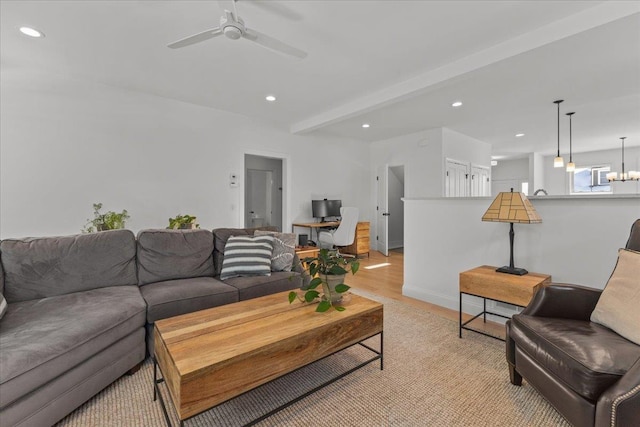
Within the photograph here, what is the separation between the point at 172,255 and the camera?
2596mm

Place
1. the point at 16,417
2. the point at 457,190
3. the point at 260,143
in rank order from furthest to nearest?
the point at 457,190 → the point at 260,143 → the point at 16,417

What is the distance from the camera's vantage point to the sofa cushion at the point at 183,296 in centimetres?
206

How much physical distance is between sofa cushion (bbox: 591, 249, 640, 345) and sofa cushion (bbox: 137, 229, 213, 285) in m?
2.80

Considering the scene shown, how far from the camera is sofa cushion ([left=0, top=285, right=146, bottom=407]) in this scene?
4.24 ft

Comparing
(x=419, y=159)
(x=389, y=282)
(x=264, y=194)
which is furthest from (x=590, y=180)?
(x=264, y=194)

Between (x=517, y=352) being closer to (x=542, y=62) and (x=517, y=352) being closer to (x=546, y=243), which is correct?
(x=546, y=243)

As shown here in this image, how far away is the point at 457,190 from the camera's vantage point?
20.4 feet

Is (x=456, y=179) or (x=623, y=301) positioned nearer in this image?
(x=623, y=301)

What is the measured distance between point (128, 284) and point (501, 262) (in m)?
3.27

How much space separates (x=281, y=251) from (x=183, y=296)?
1.01 metres

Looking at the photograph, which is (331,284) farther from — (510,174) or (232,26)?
(510,174)

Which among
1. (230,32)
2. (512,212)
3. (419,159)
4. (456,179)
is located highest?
(230,32)

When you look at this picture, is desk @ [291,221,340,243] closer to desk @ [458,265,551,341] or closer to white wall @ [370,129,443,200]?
white wall @ [370,129,443,200]

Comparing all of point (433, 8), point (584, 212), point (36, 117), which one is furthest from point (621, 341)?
point (36, 117)
